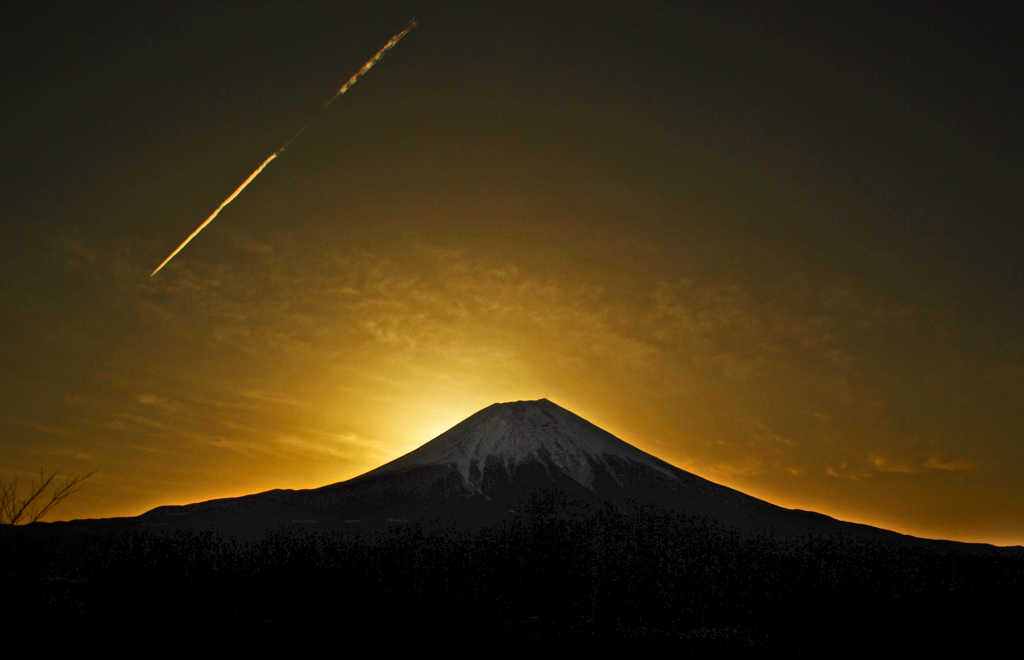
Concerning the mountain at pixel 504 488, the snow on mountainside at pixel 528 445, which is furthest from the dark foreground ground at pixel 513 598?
the snow on mountainside at pixel 528 445

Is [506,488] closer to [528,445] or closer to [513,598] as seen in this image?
[528,445]

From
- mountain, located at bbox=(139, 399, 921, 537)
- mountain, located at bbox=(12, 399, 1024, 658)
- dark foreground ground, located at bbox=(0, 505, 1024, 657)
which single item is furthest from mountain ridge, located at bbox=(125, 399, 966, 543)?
dark foreground ground, located at bbox=(0, 505, 1024, 657)

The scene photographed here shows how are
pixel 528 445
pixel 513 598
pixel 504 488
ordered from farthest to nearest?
pixel 528 445 < pixel 504 488 < pixel 513 598

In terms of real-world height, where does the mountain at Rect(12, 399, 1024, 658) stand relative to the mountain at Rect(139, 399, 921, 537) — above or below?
below

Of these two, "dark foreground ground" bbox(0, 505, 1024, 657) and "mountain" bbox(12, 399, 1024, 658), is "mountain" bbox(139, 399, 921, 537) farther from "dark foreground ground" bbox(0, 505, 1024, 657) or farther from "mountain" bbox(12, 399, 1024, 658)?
"dark foreground ground" bbox(0, 505, 1024, 657)

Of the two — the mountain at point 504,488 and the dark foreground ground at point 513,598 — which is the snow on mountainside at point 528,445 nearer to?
the mountain at point 504,488

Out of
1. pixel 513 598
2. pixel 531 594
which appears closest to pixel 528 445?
pixel 531 594
